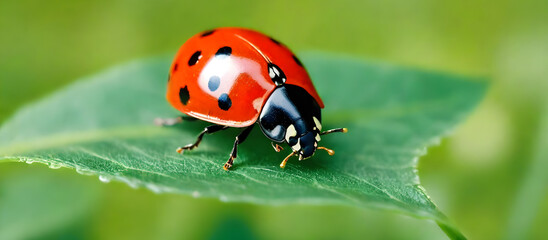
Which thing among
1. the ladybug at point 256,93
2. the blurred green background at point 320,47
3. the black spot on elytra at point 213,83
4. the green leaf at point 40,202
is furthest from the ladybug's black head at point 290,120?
the green leaf at point 40,202

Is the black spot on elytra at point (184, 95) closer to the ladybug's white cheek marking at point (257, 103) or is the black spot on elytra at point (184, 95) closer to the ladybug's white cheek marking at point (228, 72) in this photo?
the ladybug's white cheek marking at point (228, 72)

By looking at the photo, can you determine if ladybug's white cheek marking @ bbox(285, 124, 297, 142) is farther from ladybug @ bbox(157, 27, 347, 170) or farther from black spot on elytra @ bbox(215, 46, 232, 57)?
black spot on elytra @ bbox(215, 46, 232, 57)

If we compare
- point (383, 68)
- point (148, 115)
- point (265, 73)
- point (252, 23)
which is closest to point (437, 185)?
point (383, 68)

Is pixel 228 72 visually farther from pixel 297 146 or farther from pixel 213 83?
pixel 297 146

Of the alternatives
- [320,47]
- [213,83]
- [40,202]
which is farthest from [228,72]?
[320,47]

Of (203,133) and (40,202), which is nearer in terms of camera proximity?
(203,133)

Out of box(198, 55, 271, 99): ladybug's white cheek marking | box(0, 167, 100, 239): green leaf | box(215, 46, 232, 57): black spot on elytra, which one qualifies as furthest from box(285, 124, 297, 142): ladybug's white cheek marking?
box(0, 167, 100, 239): green leaf

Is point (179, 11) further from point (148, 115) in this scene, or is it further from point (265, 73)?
point (265, 73)
